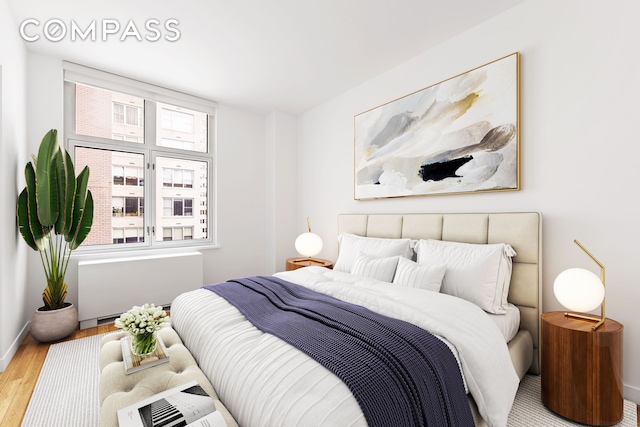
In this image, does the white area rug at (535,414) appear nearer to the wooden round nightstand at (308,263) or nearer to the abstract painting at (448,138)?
the abstract painting at (448,138)

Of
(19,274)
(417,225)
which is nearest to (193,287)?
(19,274)

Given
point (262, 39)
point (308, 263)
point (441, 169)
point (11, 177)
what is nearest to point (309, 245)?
point (308, 263)

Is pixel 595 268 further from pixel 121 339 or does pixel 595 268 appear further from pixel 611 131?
pixel 121 339

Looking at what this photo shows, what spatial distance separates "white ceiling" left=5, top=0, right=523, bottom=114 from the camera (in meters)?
2.31

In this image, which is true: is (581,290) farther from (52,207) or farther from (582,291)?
(52,207)

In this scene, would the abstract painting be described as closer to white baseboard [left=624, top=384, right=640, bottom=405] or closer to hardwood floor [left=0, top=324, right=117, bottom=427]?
white baseboard [left=624, top=384, right=640, bottom=405]

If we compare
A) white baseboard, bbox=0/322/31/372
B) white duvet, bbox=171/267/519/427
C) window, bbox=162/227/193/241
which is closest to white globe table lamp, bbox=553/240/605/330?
white duvet, bbox=171/267/519/427

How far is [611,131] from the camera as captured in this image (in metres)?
1.90

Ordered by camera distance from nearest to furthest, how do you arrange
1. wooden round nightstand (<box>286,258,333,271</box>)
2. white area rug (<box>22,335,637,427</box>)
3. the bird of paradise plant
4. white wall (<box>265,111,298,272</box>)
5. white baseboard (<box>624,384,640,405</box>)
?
white area rug (<box>22,335,637,427</box>) → white baseboard (<box>624,384,640,405</box>) → the bird of paradise plant → wooden round nightstand (<box>286,258,333,271</box>) → white wall (<box>265,111,298,272</box>)

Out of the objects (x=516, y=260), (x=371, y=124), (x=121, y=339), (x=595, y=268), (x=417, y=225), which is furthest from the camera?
(x=371, y=124)

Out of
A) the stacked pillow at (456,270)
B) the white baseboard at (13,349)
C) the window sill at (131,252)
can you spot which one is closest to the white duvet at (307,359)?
the stacked pillow at (456,270)

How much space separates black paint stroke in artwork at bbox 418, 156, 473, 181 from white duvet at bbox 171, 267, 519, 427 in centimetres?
122

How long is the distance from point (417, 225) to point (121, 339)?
2.47m

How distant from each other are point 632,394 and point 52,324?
444 centimetres
